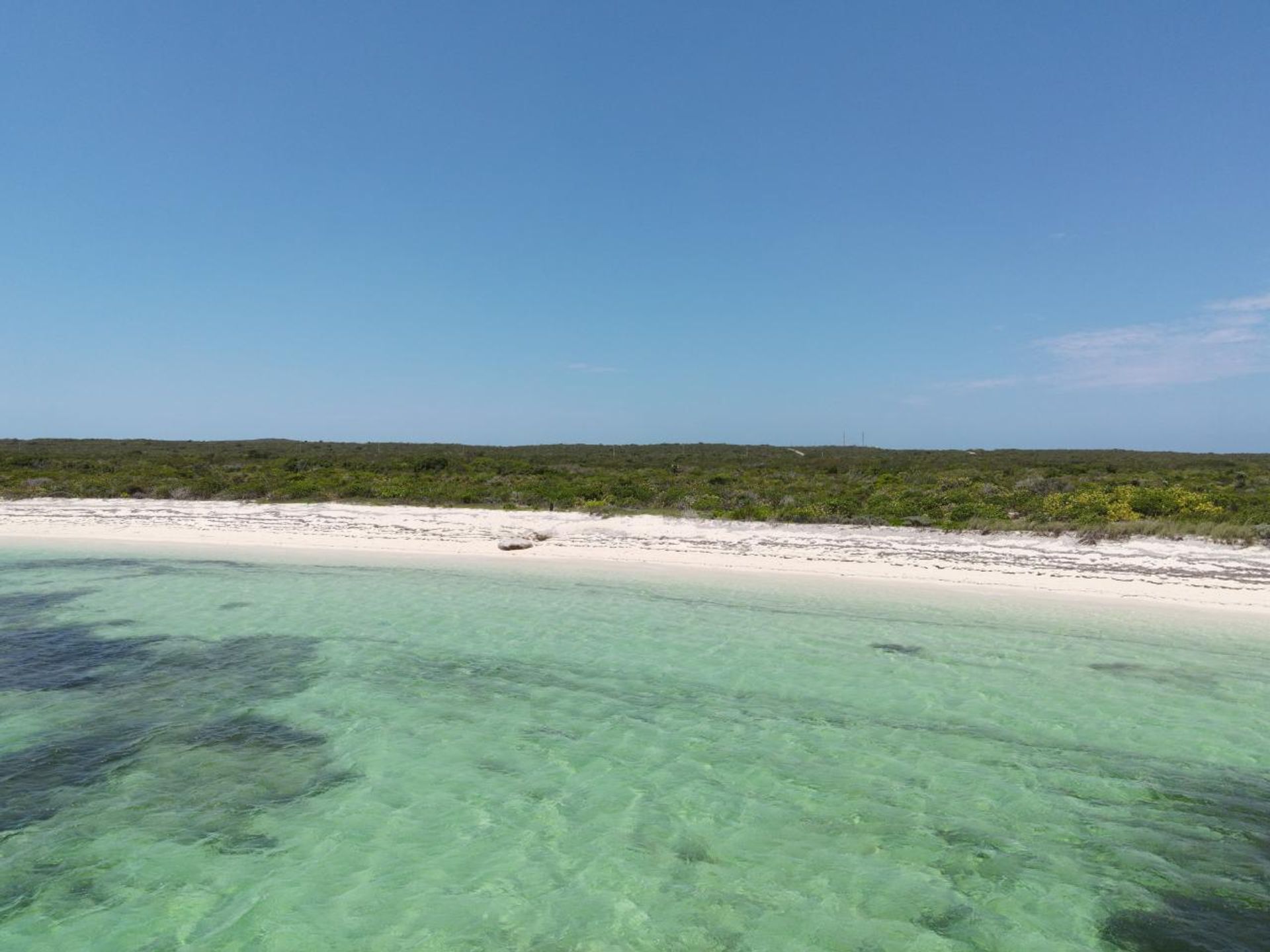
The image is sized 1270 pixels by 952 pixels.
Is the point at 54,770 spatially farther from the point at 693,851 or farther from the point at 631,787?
the point at 693,851

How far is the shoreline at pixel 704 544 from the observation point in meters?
16.8

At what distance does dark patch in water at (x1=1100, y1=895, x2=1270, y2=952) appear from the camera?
4.77 metres

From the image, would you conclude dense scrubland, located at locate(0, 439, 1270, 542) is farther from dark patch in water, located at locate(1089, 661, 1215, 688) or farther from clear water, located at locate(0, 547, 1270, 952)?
clear water, located at locate(0, 547, 1270, 952)

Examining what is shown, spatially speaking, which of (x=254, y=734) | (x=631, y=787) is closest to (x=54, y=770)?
(x=254, y=734)

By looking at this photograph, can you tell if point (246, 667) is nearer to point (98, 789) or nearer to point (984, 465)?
point (98, 789)

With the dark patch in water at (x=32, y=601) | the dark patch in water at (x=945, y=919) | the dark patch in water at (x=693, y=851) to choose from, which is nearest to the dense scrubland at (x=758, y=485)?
the dark patch in water at (x=32, y=601)

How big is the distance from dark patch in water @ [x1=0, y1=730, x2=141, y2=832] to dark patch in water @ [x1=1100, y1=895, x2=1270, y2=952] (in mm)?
8018

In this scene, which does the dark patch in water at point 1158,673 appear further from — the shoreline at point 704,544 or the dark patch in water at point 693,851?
the dark patch in water at point 693,851

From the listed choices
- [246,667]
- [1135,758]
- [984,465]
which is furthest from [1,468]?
[984,465]

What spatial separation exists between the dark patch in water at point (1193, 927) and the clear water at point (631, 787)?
0.9 inches

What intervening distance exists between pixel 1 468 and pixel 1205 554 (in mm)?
51976


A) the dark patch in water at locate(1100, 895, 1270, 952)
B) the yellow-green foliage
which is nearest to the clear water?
the dark patch in water at locate(1100, 895, 1270, 952)

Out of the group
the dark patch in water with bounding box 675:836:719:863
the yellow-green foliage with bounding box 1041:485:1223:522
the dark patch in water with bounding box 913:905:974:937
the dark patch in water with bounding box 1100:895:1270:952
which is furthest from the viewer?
the yellow-green foliage with bounding box 1041:485:1223:522

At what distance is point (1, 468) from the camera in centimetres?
4053
